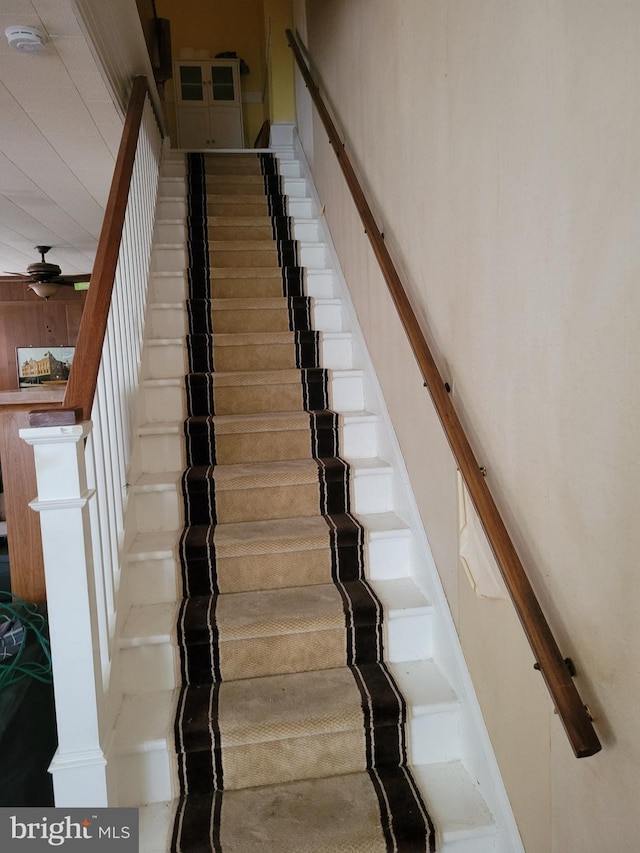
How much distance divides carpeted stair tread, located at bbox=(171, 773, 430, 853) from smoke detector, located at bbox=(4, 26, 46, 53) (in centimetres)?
253

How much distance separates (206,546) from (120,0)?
8.00ft

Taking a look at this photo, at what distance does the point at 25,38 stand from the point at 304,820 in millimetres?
2644

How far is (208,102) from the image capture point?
19.6 feet

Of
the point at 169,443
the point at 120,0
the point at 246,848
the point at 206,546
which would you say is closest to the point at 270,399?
the point at 169,443

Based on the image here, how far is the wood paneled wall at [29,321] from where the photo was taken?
6625 mm

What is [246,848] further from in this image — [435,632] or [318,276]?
[318,276]

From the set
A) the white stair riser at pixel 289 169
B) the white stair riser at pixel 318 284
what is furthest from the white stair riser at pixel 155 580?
the white stair riser at pixel 289 169

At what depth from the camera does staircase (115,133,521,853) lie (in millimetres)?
1374

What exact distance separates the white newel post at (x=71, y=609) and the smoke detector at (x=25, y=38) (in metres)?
1.60

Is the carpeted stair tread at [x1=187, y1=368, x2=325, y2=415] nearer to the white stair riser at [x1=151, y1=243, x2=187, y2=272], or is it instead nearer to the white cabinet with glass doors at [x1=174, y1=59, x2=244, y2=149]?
the white stair riser at [x1=151, y1=243, x2=187, y2=272]

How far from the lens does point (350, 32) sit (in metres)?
2.51

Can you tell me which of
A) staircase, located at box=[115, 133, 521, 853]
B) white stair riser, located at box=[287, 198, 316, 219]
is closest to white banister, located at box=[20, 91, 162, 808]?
staircase, located at box=[115, 133, 521, 853]

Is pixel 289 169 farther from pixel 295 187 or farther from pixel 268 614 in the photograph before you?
pixel 268 614

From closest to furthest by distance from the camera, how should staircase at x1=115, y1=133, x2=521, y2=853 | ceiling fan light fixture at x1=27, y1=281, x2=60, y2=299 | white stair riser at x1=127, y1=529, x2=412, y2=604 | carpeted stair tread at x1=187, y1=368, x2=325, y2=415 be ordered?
1. staircase at x1=115, y1=133, x2=521, y2=853
2. white stair riser at x1=127, y1=529, x2=412, y2=604
3. carpeted stair tread at x1=187, y1=368, x2=325, y2=415
4. ceiling fan light fixture at x1=27, y1=281, x2=60, y2=299
